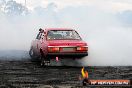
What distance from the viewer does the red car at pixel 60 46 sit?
1889 centimetres

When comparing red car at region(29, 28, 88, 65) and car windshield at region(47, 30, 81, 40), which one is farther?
car windshield at region(47, 30, 81, 40)

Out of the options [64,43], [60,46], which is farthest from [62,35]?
[60,46]

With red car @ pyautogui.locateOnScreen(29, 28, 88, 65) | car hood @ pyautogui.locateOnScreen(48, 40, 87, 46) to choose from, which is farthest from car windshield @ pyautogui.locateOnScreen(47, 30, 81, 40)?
car hood @ pyautogui.locateOnScreen(48, 40, 87, 46)

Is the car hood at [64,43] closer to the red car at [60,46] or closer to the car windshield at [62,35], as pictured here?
the red car at [60,46]

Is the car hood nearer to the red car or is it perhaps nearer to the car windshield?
the red car

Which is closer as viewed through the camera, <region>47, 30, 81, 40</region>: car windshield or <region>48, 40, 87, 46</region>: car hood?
<region>48, 40, 87, 46</region>: car hood

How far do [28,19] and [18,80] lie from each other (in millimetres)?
46177

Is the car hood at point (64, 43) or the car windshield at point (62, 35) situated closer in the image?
the car hood at point (64, 43)

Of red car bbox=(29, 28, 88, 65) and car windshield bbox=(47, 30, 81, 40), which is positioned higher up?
car windshield bbox=(47, 30, 81, 40)

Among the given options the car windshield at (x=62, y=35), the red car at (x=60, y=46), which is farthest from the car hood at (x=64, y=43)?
the car windshield at (x=62, y=35)

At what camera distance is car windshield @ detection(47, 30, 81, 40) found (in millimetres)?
20016

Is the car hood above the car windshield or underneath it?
underneath

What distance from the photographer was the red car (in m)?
18.9

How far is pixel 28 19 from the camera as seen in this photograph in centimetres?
6031
